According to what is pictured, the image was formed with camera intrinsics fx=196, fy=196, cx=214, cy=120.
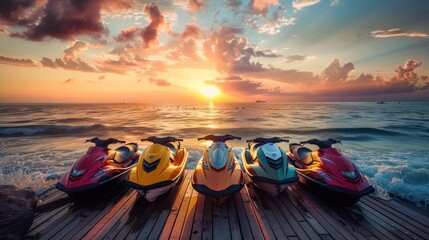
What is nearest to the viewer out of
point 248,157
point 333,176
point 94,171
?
point 333,176

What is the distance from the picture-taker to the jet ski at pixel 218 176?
13.7ft

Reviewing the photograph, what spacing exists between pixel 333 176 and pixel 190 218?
3442 mm

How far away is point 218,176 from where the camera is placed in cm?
439

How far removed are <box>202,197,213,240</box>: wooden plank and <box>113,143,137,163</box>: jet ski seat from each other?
292 cm

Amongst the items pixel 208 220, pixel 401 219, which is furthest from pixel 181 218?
pixel 401 219

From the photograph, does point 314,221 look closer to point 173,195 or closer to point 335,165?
point 335,165

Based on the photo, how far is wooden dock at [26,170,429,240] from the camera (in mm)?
3688

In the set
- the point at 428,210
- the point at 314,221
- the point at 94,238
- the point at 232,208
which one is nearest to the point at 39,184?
the point at 94,238

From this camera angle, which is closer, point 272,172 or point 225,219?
point 225,219

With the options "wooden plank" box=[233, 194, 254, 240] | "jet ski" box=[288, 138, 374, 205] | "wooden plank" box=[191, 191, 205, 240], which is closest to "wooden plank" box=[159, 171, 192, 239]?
"wooden plank" box=[191, 191, 205, 240]

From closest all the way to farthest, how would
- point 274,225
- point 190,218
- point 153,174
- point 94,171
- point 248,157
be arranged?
point 274,225 < point 190,218 < point 153,174 < point 94,171 < point 248,157

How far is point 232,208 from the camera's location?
4.55 m

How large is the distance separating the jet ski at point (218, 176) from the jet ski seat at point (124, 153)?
2639 mm

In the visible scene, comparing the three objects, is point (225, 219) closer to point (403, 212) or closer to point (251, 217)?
point (251, 217)
